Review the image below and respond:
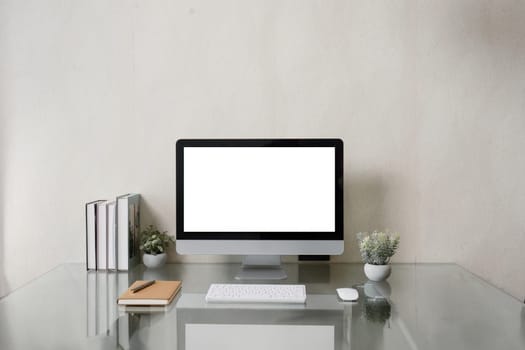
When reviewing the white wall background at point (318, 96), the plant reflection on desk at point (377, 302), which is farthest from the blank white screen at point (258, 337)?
the white wall background at point (318, 96)

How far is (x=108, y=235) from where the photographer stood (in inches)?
69.7

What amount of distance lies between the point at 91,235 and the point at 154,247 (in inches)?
8.8

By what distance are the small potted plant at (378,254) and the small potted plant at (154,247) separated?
724 millimetres

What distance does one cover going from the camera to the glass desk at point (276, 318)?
1121mm

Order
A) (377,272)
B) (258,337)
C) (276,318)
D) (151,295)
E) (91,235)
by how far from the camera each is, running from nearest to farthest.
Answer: (258,337) → (276,318) → (151,295) → (377,272) → (91,235)

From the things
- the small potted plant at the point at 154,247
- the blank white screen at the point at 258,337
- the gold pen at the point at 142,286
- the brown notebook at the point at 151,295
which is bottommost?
the blank white screen at the point at 258,337

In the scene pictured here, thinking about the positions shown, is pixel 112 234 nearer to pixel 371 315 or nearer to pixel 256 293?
pixel 256 293

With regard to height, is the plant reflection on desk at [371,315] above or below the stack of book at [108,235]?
below

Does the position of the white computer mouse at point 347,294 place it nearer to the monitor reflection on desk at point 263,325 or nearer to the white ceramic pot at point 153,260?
the monitor reflection on desk at point 263,325

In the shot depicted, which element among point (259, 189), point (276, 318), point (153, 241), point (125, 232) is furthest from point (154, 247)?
point (276, 318)

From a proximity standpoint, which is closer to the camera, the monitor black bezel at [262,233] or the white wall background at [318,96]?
the monitor black bezel at [262,233]

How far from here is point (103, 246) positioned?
5.80 feet

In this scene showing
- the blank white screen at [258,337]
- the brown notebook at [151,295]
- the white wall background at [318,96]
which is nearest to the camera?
the blank white screen at [258,337]

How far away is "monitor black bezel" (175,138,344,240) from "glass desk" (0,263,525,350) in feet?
0.47
